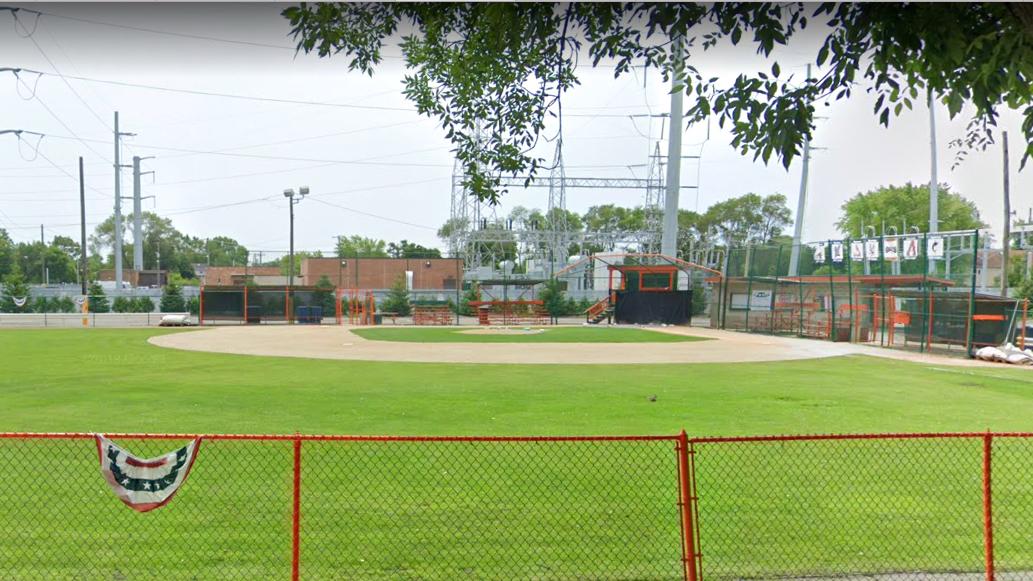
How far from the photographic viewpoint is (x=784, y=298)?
139ft

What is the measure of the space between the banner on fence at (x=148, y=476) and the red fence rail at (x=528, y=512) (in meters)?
0.22

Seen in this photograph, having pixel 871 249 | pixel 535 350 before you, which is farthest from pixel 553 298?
pixel 535 350

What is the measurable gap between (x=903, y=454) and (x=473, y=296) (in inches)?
2168

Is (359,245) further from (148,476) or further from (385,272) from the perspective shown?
(148,476)

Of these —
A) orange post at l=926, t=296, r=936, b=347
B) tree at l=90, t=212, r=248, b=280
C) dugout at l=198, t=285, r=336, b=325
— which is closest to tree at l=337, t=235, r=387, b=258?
tree at l=90, t=212, r=248, b=280

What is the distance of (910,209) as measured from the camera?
105188 millimetres

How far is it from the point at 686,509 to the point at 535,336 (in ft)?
111

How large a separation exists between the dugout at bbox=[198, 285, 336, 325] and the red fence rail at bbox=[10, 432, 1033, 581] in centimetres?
4165

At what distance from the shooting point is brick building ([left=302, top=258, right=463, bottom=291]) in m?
85.1

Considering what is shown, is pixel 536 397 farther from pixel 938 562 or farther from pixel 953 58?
pixel 953 58

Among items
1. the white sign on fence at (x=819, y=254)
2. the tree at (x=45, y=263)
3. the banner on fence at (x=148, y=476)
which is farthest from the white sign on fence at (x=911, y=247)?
the tree at (x=45, y=263)

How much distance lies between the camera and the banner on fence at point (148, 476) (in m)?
6.18

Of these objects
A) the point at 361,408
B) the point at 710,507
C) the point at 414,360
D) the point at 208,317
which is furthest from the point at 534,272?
the point at 710,507

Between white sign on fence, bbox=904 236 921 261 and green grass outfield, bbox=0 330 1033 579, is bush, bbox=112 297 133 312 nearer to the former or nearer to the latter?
green grass outfield, bbox=0 330 1033 579
